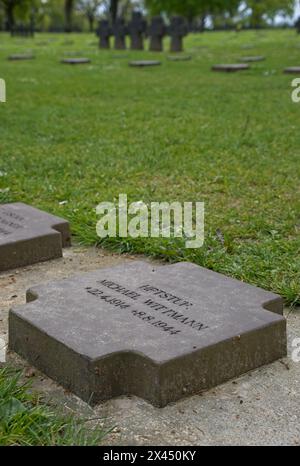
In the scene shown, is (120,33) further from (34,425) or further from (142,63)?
(34,425)

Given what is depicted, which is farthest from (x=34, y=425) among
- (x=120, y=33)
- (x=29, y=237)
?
(x=120, y=33)

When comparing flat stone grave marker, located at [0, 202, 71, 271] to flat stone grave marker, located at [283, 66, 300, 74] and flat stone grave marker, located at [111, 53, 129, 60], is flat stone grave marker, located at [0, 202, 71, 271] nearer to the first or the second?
flat stone grave marker, located at [283, 66, 300, 74]

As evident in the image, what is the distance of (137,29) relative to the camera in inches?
860

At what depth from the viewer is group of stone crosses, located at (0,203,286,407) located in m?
2.64

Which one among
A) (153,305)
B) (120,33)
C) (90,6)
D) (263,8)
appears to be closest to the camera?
(153,305)

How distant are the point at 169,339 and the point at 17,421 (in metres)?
0.61

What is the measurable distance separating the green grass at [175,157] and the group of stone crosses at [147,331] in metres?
0.56

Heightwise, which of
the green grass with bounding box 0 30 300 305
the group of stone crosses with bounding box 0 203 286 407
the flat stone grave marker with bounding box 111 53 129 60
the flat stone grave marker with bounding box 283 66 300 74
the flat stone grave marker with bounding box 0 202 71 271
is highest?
the group of stone crosses with bounding box 0 203 286 407

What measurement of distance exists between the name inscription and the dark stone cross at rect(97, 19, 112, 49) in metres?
19.9

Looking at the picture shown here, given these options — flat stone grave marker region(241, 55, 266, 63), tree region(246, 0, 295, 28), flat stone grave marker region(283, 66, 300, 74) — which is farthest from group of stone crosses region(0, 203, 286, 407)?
tree region(246, 0, 295, 28)

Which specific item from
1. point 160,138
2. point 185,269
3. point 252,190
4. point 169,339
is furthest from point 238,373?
point 160,138

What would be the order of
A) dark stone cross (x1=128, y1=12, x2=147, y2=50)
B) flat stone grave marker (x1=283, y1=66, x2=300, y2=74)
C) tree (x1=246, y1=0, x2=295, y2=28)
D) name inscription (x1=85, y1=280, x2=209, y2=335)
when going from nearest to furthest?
1. name inscription (x1=85, y1=280, x2=209, y2=335)
2. flat stone grave marker (x1=283, y1=66, x2=300, y2=74)
3. dark stone cross (x1=128, y1=12, x2=147, y2=50)
4. tree (x1=246, y1=0, x2=295, y2=28)

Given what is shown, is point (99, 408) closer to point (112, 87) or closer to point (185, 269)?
point (185, 269)

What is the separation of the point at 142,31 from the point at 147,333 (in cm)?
2001
